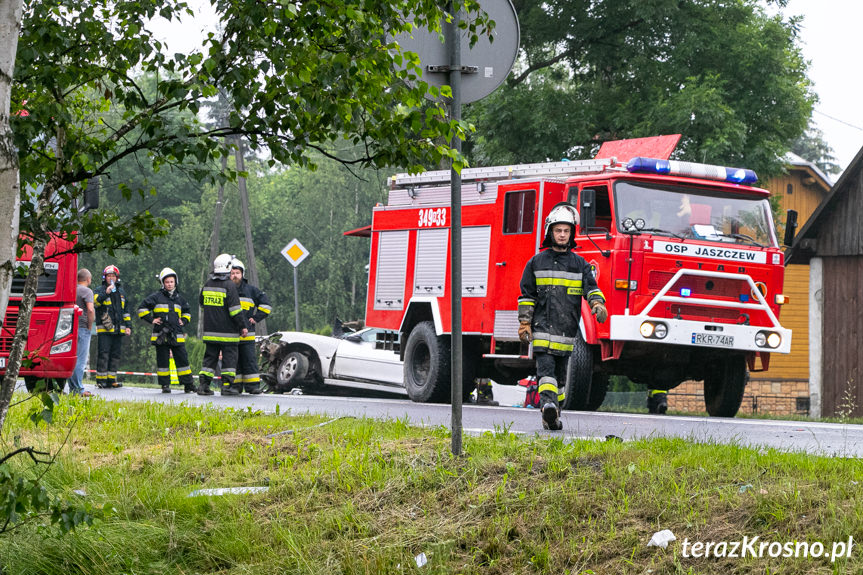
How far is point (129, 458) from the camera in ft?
22.4

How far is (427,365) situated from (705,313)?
386 cm

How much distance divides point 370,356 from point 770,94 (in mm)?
10117

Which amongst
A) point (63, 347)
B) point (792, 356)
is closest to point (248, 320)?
point (63, 347)

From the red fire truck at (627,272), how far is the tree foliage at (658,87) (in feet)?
25.7

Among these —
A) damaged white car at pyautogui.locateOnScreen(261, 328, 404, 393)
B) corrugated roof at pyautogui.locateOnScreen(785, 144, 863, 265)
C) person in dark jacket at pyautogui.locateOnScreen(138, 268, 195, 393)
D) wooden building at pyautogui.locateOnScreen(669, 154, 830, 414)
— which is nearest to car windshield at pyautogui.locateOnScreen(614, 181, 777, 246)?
damaged white car at pyautogui.locateOnScreen(261, 328, 404, 393)

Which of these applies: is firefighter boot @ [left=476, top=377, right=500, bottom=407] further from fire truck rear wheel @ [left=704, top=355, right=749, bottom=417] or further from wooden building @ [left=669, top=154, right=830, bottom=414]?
wooden building @ [left=669, top=154, right=830, bottom=414]

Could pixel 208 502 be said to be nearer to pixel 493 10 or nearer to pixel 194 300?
pixel 493 10

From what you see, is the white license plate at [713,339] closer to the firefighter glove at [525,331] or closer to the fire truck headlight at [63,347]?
the firefighter glove at [525,331]

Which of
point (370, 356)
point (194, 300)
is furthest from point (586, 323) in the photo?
point (194, 300)

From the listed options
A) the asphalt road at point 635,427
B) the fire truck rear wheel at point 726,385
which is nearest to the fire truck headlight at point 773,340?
the fire truck rear wheel at point 726,385

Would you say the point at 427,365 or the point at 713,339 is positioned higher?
the point at 713,339

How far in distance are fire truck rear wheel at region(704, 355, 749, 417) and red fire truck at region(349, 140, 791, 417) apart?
14mm

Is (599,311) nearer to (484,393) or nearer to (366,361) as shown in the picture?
(484,393)

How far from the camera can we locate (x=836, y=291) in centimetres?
2094
